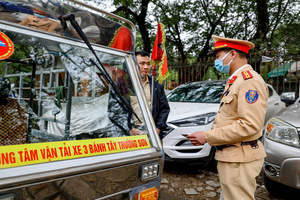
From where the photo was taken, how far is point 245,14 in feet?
39.0

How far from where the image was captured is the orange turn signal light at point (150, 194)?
151 centimetres

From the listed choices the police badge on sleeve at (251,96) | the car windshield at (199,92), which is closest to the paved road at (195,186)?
the car windshield at (199,92)

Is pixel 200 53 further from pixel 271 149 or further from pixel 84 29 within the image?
pixel 84 29

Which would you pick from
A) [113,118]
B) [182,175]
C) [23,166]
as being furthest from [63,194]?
[182,175]

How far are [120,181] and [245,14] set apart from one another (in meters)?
12.9

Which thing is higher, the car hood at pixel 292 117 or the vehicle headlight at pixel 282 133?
the car hood at pixel 292 117

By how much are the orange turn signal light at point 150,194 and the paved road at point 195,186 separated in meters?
1.65

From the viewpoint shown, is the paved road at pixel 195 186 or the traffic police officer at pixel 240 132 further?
the paved road at pixel 195 186

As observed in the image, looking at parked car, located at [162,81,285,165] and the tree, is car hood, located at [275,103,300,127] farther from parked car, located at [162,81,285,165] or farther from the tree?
the tree

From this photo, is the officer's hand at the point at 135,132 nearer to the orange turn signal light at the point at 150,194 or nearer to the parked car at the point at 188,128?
the orange turn signal light at the point at 150,194

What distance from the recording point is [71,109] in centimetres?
217

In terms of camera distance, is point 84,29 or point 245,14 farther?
point 245,14

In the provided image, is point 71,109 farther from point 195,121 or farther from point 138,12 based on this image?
point 138,12

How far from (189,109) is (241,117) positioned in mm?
2439
